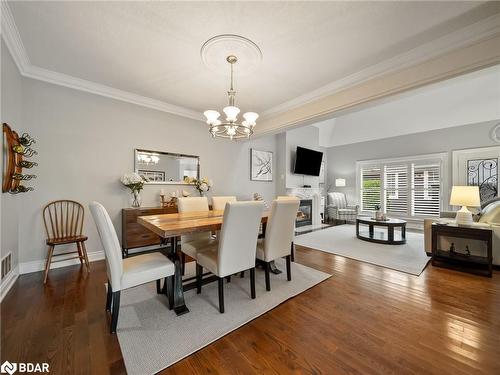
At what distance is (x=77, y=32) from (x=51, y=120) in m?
1.45

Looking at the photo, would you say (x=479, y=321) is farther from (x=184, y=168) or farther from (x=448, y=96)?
(x=448, y=96)

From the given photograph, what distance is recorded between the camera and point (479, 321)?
5.77ft

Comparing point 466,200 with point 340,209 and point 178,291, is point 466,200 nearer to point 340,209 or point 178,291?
point 340,209

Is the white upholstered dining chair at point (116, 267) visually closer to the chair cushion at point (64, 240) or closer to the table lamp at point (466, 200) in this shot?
the chair cushion at point (64, 240)

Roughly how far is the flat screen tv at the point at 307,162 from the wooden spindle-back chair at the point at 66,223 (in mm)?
4907

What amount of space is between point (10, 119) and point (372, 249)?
5.58 metres

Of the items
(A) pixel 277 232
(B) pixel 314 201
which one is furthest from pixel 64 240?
(B) pixel 314 201

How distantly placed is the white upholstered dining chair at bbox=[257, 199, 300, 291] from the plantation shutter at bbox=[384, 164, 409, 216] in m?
5.47

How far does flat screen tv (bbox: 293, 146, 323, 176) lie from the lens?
594 centimetres

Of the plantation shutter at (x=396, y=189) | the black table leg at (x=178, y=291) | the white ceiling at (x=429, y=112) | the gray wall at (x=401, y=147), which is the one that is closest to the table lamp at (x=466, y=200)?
the white ceiling at (x=429, y=112)

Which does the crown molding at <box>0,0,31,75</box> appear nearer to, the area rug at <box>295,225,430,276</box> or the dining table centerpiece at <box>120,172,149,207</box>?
the dining table centerpiece at <box>120,172,149,207</box>

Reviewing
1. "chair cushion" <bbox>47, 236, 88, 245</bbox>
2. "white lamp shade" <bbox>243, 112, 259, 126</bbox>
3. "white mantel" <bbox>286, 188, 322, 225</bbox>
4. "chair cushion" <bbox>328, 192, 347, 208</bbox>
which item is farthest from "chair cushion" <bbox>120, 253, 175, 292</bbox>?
"chair cushion" <bbox>328, 192, 347, 208</bbox>

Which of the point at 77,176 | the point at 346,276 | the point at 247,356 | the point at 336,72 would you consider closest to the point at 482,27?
the point at 336,72

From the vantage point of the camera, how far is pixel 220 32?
209 cm
